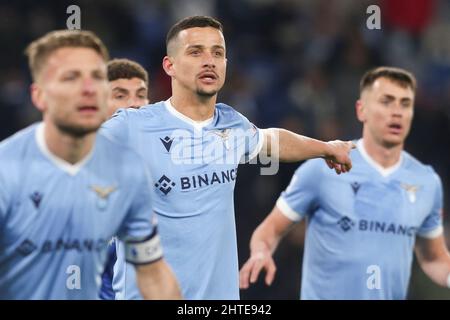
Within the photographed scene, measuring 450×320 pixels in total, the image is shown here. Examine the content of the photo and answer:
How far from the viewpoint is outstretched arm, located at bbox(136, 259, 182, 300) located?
445cm

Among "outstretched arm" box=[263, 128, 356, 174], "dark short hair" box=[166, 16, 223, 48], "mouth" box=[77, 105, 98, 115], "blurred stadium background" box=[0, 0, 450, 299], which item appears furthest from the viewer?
"blurred stadium background" box=[0, 0, 450, 299]

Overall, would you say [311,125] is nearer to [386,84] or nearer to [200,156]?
[386,84]

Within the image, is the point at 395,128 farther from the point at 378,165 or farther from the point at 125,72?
the point at 125,72

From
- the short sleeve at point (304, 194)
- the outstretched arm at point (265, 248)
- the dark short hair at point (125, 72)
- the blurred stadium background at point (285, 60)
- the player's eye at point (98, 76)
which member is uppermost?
the blurred stadium background at point (285, 60)

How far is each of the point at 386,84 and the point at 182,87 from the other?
1985 millimetres

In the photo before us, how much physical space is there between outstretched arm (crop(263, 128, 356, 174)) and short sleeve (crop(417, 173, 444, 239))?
4.93ft

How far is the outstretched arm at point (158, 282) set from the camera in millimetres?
4453

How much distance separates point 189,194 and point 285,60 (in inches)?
265

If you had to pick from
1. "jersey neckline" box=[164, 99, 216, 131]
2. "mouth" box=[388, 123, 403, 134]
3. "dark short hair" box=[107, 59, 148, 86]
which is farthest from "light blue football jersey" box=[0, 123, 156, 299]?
"mouth" box=[388, 123, 403, 134]

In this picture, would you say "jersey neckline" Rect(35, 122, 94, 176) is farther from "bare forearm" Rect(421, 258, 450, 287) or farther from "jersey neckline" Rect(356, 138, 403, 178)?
"bare forearm" Rect(421, 258, 450, 287)

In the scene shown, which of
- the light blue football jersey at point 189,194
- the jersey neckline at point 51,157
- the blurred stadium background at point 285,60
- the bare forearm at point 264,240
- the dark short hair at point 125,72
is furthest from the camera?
the blurred stadium background at point 285,60

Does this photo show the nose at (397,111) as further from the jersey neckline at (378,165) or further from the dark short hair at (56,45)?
the dark short hair at (56,45)

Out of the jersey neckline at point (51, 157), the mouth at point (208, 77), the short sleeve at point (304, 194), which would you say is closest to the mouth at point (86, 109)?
the jersey neckline at point (51, 157)

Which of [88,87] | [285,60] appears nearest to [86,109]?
[88,87]
